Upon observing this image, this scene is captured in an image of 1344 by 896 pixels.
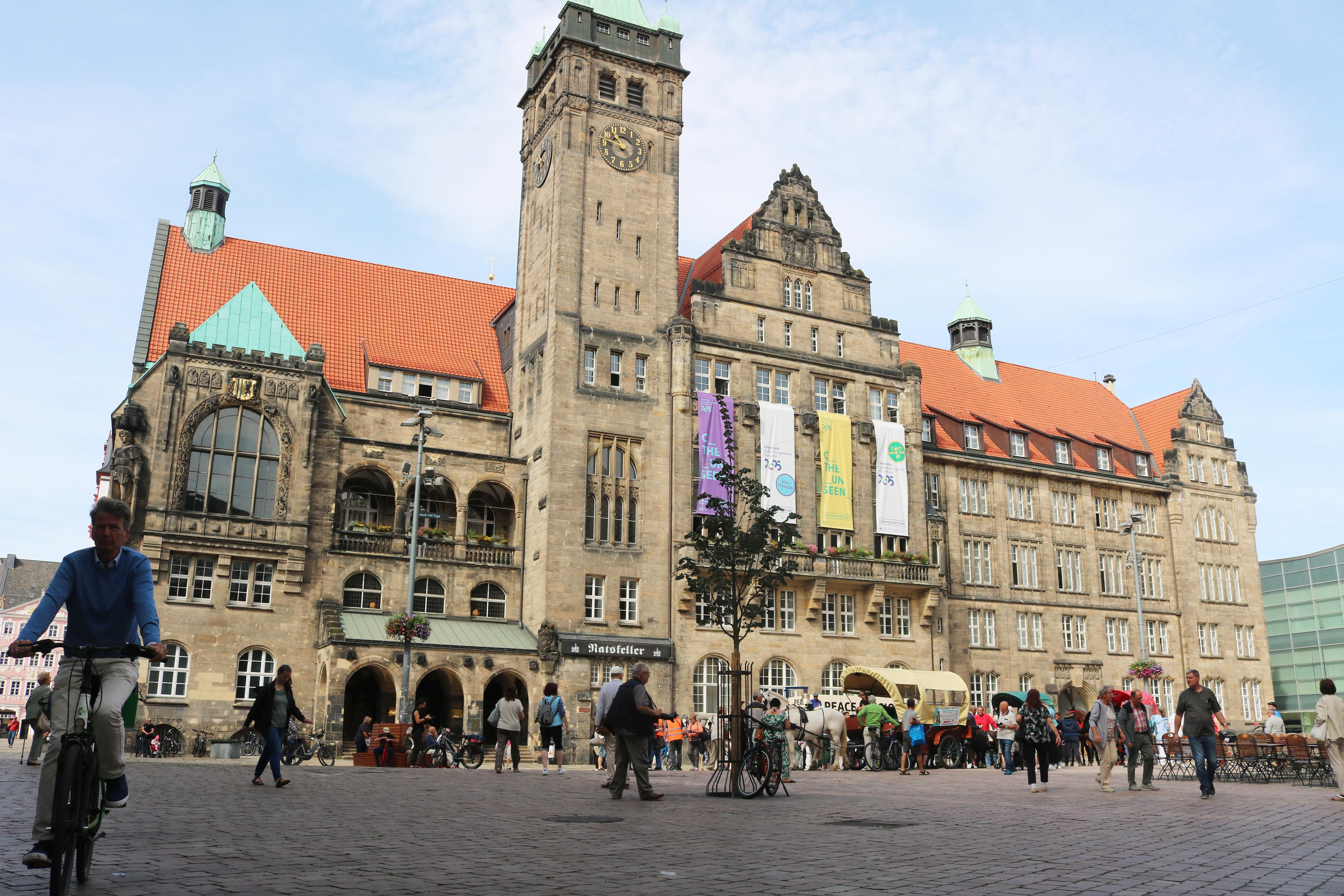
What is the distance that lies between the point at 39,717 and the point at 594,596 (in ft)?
86.3

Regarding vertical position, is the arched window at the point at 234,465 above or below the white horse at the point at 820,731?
above

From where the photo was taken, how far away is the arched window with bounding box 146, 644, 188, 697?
38781 millimetres

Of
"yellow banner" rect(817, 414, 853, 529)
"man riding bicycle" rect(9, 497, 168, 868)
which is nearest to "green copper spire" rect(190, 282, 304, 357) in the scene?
"yellow banner" rect(817, 414, 853, 529)

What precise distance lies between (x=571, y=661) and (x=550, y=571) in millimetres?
3548

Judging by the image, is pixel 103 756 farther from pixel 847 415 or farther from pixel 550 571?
pixel 847 415

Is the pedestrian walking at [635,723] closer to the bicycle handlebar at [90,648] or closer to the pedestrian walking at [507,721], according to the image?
the pedestrian walking at [507,721]

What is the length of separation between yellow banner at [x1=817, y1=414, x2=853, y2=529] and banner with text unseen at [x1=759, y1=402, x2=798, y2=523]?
137cm

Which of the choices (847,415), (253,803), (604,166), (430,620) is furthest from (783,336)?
(253,803)

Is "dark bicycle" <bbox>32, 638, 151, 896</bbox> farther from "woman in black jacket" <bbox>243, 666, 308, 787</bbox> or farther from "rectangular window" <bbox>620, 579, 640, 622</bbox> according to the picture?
"rectangular window" <bbox>620, 579, 640, 622</bbox>

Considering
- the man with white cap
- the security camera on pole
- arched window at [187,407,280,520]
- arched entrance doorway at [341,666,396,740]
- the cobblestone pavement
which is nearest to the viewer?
the cobblestone pavement

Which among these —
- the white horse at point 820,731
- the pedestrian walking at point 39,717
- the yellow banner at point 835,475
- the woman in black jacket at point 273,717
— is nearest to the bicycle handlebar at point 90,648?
the pedestrian walking at point 39,717

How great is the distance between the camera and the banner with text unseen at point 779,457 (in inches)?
1871

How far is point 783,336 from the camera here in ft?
167

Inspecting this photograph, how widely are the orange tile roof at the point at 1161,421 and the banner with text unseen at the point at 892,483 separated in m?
21.3
